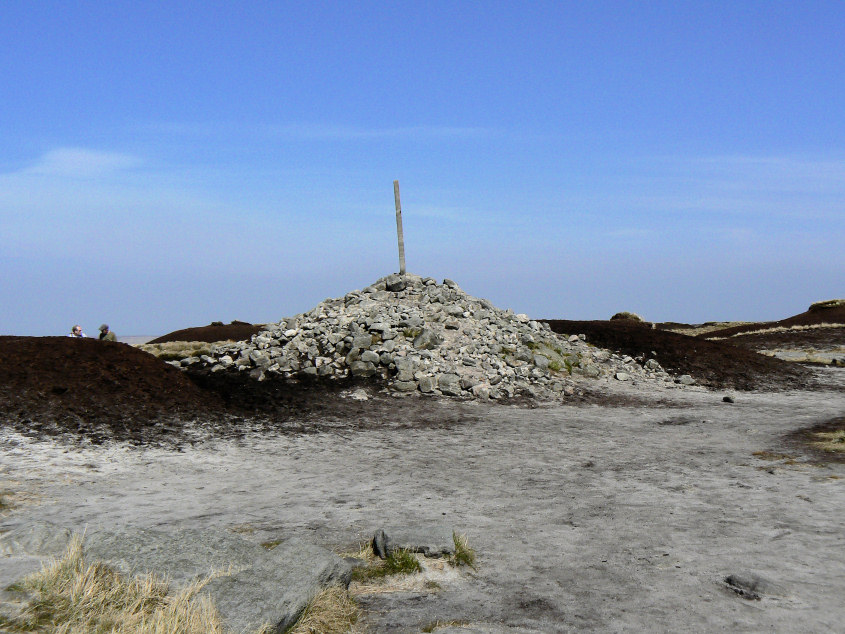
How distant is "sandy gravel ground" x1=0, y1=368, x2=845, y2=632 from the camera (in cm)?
584

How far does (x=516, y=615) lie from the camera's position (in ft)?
18.5

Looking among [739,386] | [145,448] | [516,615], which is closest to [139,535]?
[516,615]

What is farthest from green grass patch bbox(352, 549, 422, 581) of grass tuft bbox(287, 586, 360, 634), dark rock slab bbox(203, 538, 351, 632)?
grass tuft bbox(287, 586, 360, 634)

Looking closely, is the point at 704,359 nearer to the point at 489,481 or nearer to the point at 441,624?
the point at 489,481

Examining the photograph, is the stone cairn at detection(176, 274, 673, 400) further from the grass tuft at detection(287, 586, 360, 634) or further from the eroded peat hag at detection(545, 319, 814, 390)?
the grass tuft at detection(287, 586, 360, 634)

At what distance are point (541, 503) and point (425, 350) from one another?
10863mm

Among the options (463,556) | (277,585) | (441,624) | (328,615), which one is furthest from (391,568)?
(277,585)

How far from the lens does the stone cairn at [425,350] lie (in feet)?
62.0

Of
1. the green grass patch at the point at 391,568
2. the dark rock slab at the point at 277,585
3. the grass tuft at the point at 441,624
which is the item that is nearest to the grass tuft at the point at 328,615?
the dark rock slab at the point at 277,585

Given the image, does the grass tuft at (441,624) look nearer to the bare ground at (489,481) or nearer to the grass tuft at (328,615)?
the bare ground at (489,481)

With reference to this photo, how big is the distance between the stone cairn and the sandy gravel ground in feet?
9.09

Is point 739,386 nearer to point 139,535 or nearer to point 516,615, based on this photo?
point 516,615

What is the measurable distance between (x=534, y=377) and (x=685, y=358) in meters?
7.41

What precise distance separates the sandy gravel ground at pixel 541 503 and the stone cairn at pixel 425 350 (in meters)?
2.77
